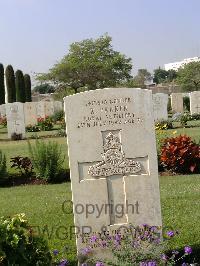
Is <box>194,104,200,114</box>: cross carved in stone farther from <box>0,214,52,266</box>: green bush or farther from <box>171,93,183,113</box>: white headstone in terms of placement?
<box>0,214,52,266</box>: green bush

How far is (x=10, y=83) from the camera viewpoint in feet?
146

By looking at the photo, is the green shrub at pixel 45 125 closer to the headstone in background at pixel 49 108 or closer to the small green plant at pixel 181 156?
the headstone in background at pixel 49 108

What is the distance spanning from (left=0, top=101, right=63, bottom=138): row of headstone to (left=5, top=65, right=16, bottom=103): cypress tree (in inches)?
397

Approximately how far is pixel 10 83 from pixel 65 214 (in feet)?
127

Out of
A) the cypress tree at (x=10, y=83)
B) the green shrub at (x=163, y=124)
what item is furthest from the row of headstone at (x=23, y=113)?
the cypress tree at (x=10, y=83)

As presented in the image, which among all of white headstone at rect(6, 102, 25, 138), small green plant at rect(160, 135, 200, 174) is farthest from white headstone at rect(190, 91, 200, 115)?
small green plant at rect(160, 135, 200, 174)

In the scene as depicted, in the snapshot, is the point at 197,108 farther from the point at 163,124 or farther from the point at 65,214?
the point at 65,214

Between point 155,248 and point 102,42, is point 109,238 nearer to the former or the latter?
point 155,248

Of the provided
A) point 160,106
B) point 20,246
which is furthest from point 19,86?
point 20,246

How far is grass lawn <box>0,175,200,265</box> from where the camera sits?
18.4ft

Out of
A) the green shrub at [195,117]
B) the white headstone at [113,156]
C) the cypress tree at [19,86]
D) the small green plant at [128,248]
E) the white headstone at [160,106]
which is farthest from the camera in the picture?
the cypress tree at [19,86]

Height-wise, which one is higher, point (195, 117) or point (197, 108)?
point (197, 108)

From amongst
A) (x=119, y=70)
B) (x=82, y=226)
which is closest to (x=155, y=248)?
(x=82, y=226)

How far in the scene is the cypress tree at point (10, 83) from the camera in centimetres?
4431
